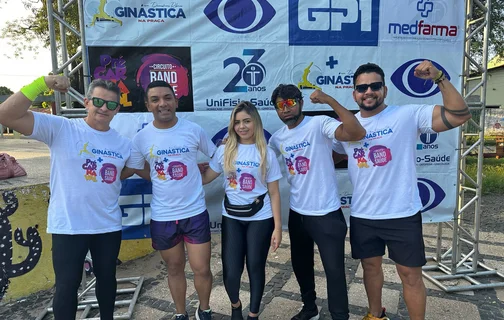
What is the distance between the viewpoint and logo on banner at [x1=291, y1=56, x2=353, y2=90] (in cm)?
368

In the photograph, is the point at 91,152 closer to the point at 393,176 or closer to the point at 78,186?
the point at 78,186

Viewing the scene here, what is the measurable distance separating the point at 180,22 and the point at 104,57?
812 mm

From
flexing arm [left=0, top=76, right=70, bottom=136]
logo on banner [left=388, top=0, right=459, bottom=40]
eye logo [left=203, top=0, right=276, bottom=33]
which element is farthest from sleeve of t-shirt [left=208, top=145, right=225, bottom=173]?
logo on banner [left=388, top=0, right=459, bottom=40]

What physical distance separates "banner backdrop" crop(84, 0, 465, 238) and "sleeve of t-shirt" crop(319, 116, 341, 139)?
1.00m

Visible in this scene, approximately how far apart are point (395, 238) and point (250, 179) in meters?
1.16

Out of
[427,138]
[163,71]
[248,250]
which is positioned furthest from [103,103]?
[427,138]

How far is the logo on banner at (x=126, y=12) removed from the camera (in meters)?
3.33

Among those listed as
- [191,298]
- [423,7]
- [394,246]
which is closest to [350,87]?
[423,7]

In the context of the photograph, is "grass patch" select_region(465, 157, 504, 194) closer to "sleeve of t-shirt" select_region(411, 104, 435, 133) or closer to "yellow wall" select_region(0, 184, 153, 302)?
"sleeve of t-shirt" select_region(411, 104, 435, 133)

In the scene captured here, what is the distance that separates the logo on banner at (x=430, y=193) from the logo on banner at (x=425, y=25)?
1.56 metres

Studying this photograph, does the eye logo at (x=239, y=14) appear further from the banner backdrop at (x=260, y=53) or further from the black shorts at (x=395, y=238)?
the black shorts at (x=395, y=238)

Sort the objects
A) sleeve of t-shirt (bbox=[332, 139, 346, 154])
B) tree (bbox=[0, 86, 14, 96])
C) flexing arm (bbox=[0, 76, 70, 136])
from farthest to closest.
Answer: tree (bbox=[0, 86, 14, 96])
sleeve of t-shirt (bbox=[332, 139, 346, 154])
flexing arm (bbox=[0, 76, 70, 136])

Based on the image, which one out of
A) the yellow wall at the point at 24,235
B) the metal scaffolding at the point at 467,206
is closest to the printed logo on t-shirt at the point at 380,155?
the metal scaffolding at the point at 467,206

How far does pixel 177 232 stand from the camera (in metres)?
2.75
